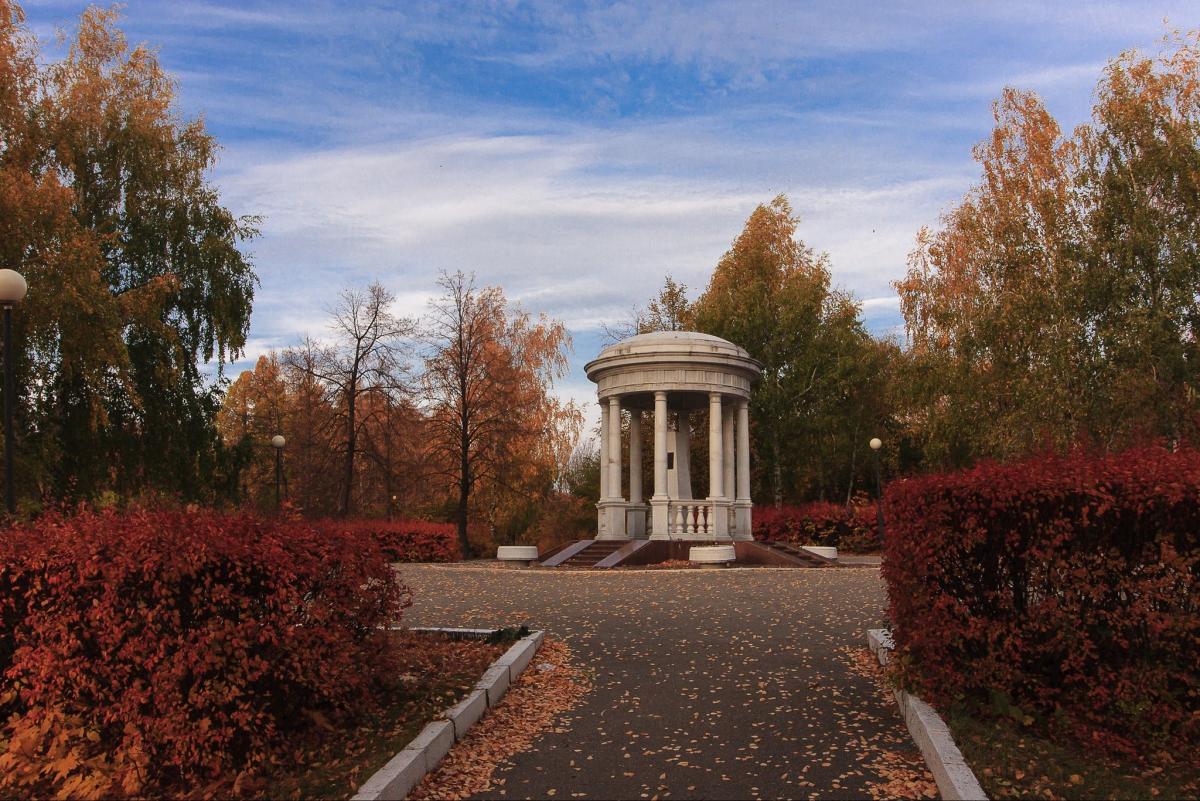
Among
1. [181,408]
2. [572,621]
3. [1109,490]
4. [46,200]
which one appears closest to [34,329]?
[46,200]

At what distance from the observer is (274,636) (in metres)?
5.92

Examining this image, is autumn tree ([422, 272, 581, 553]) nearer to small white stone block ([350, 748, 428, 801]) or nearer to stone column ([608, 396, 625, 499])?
stone column ([608, 396, 625, 499])

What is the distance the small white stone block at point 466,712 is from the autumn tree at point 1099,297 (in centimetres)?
1818

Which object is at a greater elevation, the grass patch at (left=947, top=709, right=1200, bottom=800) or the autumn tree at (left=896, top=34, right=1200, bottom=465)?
the autumn tree at (left=896, top=34, right=1200, bottom=465)

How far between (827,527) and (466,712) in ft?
85.1

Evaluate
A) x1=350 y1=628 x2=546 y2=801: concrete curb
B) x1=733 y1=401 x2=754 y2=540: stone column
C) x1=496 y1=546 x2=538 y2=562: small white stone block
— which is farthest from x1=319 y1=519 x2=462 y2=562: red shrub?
x1=350 y1=628 x2=546 y2=801: concrete curb

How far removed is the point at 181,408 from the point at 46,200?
720 centimetres

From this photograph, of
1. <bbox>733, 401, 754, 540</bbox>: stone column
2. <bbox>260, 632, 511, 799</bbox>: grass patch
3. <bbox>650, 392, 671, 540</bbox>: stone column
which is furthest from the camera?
<bbox>733, 401, 754, 540</bbox>: stone column

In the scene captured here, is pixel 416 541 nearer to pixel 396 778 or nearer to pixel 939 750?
pixel 396 778

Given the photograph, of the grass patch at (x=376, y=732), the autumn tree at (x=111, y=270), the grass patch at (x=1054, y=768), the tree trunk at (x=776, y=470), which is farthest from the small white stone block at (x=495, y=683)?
the tree trunk at (x=776, y=470)

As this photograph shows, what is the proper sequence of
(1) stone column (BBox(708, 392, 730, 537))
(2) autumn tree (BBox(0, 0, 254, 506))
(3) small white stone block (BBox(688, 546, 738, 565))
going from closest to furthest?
(2) autumn tree (BBox(0, 0, 254, 506))
(3) small white stone block (BBox(688, 546, 738, 565))
(1) stone column (BBox(708, 392, 730, 537))

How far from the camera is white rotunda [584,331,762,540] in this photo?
82.2 feet

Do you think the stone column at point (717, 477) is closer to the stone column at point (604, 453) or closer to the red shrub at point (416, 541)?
the stone column at point (604, 453)

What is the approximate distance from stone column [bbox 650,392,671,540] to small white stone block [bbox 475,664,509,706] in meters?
16.4
